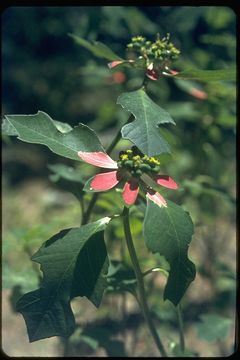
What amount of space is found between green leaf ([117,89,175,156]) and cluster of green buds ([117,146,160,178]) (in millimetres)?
62

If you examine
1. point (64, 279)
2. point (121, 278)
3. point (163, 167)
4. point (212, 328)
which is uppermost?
point (64, 279)

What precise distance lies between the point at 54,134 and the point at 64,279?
0.28 m

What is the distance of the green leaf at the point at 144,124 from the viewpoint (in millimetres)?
976

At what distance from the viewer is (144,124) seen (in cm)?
101

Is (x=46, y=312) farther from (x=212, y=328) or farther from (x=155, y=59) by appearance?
(x=212, y=328)

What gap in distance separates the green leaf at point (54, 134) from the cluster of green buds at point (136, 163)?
0.18ft

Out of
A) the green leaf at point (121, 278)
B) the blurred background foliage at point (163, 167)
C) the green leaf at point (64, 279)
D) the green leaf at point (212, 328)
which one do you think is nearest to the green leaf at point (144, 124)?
the green leaf at point (64, 279)

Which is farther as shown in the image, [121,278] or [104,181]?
[121,278]

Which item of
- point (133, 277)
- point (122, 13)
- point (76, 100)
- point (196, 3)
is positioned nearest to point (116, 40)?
point (122, 13)

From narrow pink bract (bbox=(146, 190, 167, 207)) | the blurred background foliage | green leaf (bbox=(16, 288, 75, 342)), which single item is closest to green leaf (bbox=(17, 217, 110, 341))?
green leaf (bbox=(16, 288, 75, 342))

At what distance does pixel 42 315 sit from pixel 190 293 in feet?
4.60

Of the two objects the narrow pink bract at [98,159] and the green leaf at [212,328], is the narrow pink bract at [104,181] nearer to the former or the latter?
the narrow pink bract at [98,159]

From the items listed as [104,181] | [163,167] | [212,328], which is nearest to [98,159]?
[104,181]

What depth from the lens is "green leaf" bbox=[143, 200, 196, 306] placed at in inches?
37.6
